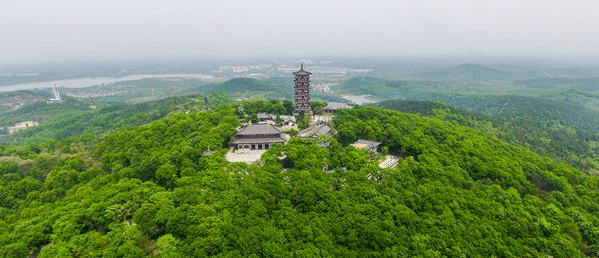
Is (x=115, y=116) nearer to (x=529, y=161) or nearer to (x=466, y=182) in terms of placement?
(x=466, y=182)

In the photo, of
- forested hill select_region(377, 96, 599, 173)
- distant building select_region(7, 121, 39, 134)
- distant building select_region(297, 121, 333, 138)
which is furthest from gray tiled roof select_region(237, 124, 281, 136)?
distant building select_region(7, 121, 39, 134)

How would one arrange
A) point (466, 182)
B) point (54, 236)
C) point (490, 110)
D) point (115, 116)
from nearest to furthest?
point (54, 236), point (466, 182), point (115, 116), point (490, 110)

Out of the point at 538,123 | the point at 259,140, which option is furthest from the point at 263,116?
the point at 538,123

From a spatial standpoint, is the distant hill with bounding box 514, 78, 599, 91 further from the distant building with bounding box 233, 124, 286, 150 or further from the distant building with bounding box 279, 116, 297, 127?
the distant building with bounding box 233, 124, 286, 150

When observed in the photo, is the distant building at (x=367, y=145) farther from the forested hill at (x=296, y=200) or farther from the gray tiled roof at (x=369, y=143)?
the forested hill at (x=296, y=200)

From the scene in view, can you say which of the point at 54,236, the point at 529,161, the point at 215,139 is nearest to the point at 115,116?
the point at 215,139

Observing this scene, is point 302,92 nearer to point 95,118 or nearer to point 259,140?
point 259,140
